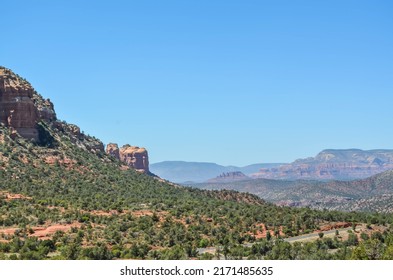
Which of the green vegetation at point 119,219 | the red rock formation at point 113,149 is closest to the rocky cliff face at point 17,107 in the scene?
the green vegetation at point 119,219

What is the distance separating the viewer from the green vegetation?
161 ft

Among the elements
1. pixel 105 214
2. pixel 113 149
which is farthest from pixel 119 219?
pixel 113 149

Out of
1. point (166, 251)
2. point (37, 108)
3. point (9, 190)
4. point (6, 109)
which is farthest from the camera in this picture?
point (37, 108)

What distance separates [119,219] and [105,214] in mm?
3930

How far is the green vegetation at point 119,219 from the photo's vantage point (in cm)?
4922

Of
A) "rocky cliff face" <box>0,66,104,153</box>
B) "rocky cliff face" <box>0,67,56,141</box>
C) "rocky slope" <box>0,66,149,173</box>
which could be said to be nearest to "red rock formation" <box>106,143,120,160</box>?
"rocky slope" <box>0,66,149,173</box>

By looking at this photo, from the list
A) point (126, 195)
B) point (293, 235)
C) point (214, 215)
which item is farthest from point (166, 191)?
point (293, 235)

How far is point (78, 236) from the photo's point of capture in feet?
182

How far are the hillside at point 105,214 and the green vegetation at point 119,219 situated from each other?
13cm

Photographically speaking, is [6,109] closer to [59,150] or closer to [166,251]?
[59,150]

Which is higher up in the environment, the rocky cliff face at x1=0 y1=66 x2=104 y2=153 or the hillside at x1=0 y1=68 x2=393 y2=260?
the rocky cliff face at x1=0 y1=66 x2=104 y2=153

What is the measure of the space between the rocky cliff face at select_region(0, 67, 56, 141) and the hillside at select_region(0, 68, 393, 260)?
0.55ft

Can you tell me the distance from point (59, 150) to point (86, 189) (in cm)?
1751

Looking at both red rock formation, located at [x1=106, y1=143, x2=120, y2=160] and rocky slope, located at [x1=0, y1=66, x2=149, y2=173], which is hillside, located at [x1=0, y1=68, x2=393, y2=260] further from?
red rock formation, located at [x1=106, y1=143, x2=120, y2=160]
